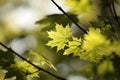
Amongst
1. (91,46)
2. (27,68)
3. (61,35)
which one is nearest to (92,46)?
(91,46)

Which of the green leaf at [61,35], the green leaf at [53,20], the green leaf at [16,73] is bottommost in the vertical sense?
the green leaf at [16,73]

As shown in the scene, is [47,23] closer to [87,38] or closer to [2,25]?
[87,38]

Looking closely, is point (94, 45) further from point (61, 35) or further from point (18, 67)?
point (18, 67)

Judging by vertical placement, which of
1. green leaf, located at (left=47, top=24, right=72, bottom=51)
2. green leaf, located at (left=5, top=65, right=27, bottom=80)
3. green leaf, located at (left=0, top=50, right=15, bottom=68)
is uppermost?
green leaf, located at (left=47, top=24, right=72, bottom=51)

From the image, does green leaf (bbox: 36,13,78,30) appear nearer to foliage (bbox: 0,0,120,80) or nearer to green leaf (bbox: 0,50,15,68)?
foliage (bbox: 0,0,120,80)

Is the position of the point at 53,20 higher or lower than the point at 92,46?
higher

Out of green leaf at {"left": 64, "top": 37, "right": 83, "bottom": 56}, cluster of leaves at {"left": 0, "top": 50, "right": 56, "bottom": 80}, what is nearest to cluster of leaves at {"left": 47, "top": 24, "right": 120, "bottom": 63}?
green leaf at {"left": 64, "top": 37, "right": 83, "bottom": 56}

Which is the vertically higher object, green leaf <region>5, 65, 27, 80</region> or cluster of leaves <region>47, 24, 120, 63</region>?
cluster of leaves <region>47, 24, 120, 63</region>

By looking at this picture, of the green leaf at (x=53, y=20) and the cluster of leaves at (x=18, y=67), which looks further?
the green leaf at (x=53, y=20)

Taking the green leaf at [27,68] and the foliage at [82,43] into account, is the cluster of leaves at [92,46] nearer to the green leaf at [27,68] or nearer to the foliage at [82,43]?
the foliage at [82,43]

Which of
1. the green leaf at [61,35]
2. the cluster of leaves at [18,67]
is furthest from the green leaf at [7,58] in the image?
the green leaf at [61,35]

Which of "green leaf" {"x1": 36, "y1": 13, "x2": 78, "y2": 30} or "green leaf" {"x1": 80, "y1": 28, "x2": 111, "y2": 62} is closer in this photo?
"green leaf" {"x1": 80, "y1": 28, "x2": 111, "y2": 62}
